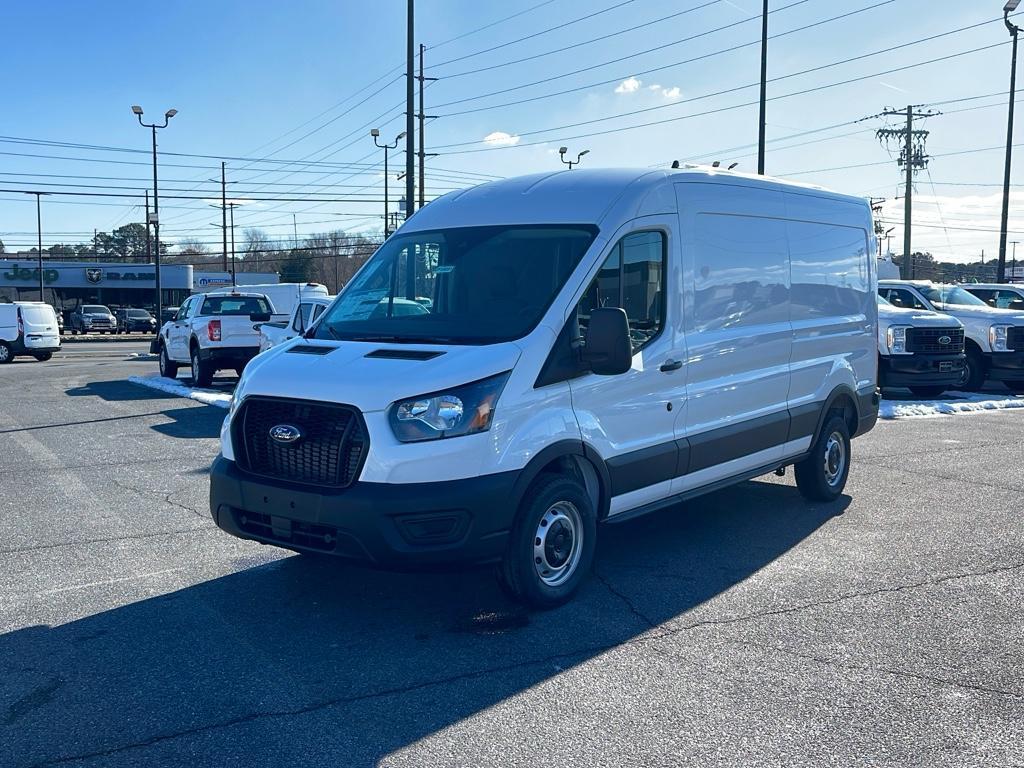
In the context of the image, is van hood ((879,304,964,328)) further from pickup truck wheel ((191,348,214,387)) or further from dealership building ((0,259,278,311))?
dealership building ((0,259,278,311))

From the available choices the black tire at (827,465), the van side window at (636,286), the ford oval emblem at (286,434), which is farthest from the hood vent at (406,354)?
the black tire at (827,465)

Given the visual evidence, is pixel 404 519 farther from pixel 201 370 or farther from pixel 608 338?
pixel 201 370

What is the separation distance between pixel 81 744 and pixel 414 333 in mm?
→ 2730

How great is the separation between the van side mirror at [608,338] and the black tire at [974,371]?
14.8 meters

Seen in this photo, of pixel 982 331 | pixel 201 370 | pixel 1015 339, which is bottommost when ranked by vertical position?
pixel 201 370

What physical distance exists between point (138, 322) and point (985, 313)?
2001 inches

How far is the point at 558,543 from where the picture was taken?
5551 millimetres

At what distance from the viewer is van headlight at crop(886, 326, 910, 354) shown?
1561cm

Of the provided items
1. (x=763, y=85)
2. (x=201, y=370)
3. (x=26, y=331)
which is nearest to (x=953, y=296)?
(x=763, y=85)

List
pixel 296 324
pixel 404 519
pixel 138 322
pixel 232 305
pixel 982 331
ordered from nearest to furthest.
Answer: pixel 404 519
pixel 296 324
pixel 982 331
pixel 232 305
pixel 138 322

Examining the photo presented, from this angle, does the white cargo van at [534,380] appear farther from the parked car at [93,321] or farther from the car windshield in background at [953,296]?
the parked car at [93,321]

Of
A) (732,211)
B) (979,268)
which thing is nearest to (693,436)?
(732,211)

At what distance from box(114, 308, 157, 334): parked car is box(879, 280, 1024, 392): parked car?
48820 millimetres

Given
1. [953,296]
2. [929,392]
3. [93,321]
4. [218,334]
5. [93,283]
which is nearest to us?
[929,392]
